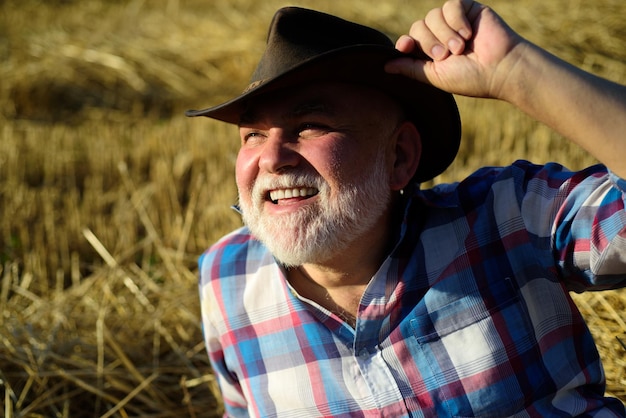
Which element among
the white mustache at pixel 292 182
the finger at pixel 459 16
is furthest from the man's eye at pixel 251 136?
the finger at pixel 459 16

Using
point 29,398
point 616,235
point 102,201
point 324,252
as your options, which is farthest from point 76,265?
point 616,235

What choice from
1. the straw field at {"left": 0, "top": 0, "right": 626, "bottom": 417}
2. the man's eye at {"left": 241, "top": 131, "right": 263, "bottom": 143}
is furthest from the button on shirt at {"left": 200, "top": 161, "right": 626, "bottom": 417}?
the straw field at {"left": 0, "top": 0, "right": 626, "bottom": 417}

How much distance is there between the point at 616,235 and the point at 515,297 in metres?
0.38

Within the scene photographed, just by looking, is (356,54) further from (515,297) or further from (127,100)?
(127,100)

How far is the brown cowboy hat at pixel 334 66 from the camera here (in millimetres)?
2100

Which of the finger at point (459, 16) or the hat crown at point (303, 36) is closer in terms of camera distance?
the finger at point (459, 16)

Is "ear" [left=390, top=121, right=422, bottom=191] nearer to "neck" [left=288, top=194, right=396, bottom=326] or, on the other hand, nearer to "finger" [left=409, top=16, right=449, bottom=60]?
"neck" [left=288, top=194, right=396, bottom=326]

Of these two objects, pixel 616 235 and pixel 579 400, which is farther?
pixel 579 400

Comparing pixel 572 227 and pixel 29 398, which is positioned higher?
pixel 572 227

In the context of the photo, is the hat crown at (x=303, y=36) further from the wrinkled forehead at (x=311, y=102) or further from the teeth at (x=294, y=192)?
the teeth at (x=294, y=192)

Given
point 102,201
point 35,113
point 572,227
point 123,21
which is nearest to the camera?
point 572,227

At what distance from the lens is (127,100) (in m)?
8.36

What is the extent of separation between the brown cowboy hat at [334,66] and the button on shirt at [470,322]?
24 cm

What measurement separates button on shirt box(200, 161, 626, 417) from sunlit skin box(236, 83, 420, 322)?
10 centimetres
